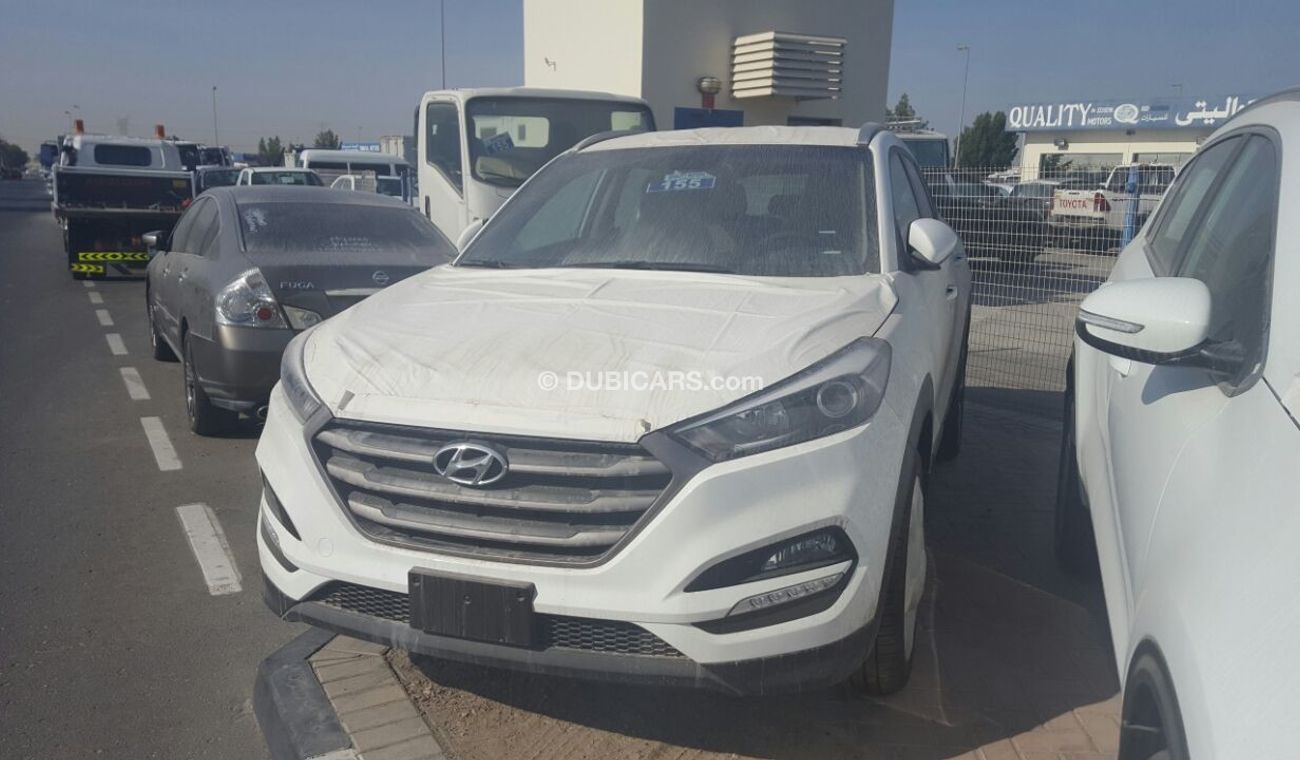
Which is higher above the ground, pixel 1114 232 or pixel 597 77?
pixel 597 77

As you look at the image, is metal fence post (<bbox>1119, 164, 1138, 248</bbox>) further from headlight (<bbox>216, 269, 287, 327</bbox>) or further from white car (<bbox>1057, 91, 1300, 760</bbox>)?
headlight (<bbox>216, 269, 287, 327</bbox>)

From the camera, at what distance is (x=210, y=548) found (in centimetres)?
455

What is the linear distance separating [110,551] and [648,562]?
3207mm

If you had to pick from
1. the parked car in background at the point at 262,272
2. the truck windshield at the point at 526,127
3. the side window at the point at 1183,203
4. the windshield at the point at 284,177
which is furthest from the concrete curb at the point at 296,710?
the windshield at the point at 284,177

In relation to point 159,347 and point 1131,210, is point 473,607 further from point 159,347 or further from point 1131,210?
point 159,347

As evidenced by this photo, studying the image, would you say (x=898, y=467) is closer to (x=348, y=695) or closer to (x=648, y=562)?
(x=648, y=562)

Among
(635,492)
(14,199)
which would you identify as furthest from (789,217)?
(14,199)

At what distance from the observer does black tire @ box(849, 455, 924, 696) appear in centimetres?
268

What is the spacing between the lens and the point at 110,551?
4.48m

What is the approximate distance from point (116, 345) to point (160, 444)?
4136mm

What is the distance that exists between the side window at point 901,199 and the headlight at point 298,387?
81.5 inches

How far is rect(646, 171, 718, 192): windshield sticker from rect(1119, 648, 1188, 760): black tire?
2508 millimetres

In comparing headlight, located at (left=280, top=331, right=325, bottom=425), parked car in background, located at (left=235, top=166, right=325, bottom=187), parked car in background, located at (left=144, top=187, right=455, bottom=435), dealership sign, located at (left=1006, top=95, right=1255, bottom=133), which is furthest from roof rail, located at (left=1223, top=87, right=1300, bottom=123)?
dealership sign, located at (left=1006, top=95, right=1255, bottom=133)

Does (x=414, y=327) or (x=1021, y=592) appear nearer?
(x=414, y=327)
